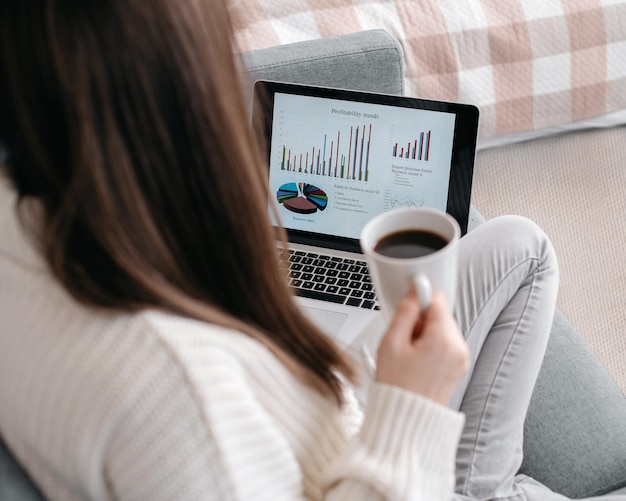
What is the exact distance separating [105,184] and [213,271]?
132 millimetres

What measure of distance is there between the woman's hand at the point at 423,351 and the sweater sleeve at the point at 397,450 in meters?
0.01

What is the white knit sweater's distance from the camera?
1.79ft

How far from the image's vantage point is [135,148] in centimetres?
57

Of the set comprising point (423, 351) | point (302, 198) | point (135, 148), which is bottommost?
point (302, 198)

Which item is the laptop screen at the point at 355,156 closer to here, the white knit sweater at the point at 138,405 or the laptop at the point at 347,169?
the laptop at the point at 347,169

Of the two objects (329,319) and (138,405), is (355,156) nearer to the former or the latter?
(329,319)

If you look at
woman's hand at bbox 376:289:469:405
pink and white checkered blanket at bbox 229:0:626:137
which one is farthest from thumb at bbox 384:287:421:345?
pink and white checkered blanket at bbox 229:0:626:137

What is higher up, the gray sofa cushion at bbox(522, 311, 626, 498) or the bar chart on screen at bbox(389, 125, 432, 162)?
the bar chart on screen at bbox(389, 125, 432, 162)

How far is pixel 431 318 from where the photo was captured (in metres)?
0.63

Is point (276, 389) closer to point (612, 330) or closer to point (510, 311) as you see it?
point (510, 311)

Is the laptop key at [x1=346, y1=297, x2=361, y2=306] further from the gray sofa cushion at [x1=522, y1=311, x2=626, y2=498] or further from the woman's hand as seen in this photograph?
the woman's hand

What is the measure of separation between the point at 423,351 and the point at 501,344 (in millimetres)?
369

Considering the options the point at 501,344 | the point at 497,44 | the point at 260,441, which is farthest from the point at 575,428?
the point at 497,44

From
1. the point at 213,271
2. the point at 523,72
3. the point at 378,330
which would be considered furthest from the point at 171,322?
the point at 523,72
